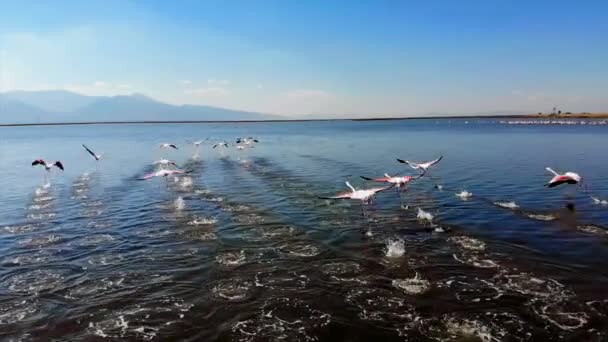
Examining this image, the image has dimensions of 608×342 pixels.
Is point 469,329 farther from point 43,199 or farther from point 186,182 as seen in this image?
point 43,199

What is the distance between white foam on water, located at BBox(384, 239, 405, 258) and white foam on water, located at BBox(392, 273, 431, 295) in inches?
72.1

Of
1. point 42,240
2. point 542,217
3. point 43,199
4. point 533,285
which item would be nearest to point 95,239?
point 42,240

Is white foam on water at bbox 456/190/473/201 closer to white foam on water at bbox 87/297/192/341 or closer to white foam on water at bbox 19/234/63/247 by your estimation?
white foam on water at bbox 87/297/192/341

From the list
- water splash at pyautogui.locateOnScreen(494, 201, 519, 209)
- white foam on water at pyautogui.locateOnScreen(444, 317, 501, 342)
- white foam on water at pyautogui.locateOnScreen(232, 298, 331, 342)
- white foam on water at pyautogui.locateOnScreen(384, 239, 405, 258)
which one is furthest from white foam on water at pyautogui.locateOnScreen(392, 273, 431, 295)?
water splash at pyautogui.locateOnScreen(494, 201, 519, 209)

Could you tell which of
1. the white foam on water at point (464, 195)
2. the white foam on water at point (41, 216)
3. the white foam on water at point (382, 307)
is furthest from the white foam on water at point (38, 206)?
the white foam on water at point (464, 195)

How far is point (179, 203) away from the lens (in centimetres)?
2333

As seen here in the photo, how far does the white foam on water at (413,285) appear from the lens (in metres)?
11.2

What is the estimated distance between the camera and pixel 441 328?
9.27 metres

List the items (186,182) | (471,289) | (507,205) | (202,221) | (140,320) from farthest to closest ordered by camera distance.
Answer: (186,182), (507,205), (202,221), (471,289), (140,320)

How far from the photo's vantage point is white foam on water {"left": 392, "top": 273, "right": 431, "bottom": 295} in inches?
442

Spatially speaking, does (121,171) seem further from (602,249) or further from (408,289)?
(602,249)

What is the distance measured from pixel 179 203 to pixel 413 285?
50.8ft

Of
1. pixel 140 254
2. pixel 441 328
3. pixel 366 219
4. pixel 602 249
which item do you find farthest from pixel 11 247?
pixel 602 249

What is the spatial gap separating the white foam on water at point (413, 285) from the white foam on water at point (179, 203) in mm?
13683
